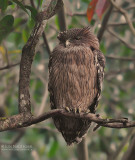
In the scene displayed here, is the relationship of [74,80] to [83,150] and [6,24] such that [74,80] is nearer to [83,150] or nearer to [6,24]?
[6,24]

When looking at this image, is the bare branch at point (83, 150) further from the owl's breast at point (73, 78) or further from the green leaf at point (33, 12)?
the green leaf at point (33, 12)

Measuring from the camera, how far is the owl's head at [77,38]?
12.6 feet

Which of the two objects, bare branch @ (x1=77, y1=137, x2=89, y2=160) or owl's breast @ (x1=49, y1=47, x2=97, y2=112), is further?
bare branch @ (x1=77, y1=137, x2=89, y2=160)

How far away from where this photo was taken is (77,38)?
3895 mm

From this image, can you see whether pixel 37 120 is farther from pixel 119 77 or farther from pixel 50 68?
pixel 119 77

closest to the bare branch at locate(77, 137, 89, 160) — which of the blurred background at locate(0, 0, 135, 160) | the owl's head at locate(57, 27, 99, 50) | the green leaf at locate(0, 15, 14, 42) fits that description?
A: the blurred background at locate(0, 0, 135, 160)

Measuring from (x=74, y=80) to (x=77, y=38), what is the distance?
62cm

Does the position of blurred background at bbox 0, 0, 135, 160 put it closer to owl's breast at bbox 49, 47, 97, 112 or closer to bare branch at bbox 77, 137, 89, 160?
bare branch at bbox 77, 137, 89, 160

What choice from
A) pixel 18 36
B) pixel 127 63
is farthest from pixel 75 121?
pixel 127 63

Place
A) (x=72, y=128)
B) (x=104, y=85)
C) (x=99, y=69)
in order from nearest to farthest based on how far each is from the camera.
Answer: (x=99, y=69), (x=72, y=128), (x=104, y=85)

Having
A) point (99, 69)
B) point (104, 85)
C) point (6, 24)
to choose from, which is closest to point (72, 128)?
point (99, 69)

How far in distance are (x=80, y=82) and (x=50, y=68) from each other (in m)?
0.39

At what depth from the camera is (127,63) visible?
8.80m

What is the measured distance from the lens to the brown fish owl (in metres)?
3.50
